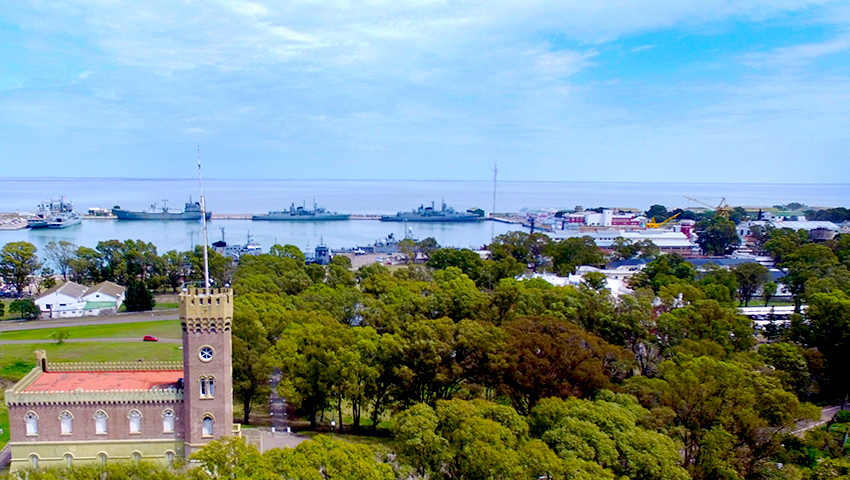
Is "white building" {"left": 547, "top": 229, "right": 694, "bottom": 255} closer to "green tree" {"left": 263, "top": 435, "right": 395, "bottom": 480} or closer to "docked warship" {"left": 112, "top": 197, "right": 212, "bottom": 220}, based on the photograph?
"green tree" {"left": 263, "top": 435, "right": 395, "bottom": 480}

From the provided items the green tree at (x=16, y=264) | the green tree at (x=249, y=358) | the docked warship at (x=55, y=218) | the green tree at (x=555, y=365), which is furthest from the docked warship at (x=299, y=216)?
the green tree at (x=555, y=365)

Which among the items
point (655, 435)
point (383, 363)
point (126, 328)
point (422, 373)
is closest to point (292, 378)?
point (383, 363)

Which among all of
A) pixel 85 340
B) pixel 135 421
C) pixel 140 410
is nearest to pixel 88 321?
pixel 85 340

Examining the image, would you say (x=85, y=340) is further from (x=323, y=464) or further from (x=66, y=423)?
(x=323, y=464)

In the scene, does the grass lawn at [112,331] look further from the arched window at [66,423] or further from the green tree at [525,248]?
the green tree at [525,248]

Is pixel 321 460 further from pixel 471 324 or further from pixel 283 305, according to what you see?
pixel 283 305

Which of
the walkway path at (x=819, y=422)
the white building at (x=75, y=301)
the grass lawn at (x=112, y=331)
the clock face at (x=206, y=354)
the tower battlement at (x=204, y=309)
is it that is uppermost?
the tower battlement at (x=204, y=309)

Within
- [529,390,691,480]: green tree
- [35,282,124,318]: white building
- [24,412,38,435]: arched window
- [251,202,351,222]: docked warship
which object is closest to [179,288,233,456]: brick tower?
[24,412,38,435]: arched window

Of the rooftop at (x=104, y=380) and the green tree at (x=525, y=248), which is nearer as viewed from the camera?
the rooftop at (x=104, y=380)
